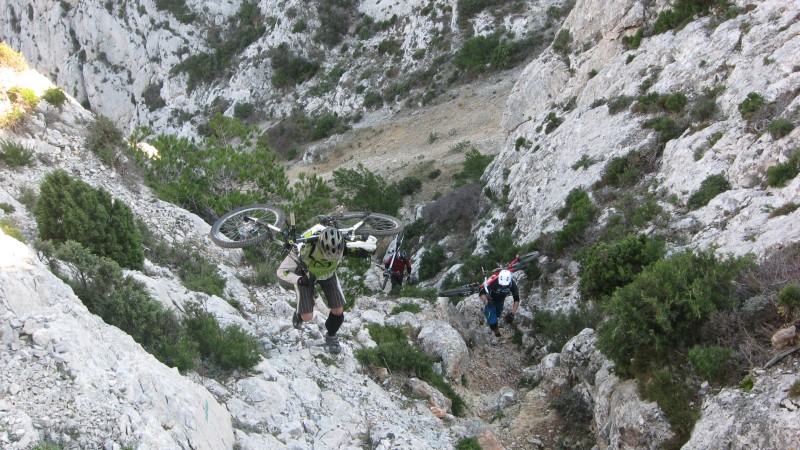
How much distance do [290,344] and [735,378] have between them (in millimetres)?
5647

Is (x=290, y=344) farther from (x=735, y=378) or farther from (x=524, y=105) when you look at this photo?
(x=524, y=105)

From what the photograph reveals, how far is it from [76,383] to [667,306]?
20.2ft

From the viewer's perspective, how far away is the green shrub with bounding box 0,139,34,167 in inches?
478

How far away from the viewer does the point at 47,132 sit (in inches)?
538

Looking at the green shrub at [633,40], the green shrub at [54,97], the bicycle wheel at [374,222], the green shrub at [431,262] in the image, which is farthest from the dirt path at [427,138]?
the bicycle wheel at [374,222]

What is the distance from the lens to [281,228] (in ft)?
32.4

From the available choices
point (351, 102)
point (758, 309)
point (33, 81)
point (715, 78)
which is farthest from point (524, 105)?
point (351, 102)

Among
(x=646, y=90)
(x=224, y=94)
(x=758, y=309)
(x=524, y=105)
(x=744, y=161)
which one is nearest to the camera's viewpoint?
(x=758, y=309)

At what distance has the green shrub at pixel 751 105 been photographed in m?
13.3

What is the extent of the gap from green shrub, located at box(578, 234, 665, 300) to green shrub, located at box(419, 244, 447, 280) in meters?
8.66

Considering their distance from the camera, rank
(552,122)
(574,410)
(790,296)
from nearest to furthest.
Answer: (790,296) < (574,410) < (552,122)

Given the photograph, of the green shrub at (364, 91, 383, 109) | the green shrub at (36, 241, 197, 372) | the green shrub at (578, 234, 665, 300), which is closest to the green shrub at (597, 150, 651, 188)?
the green shrub at (578, 234, 665, 300)

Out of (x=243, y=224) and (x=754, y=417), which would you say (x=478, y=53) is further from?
(x=754, y=417)

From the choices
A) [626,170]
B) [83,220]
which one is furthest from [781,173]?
[83,220]
